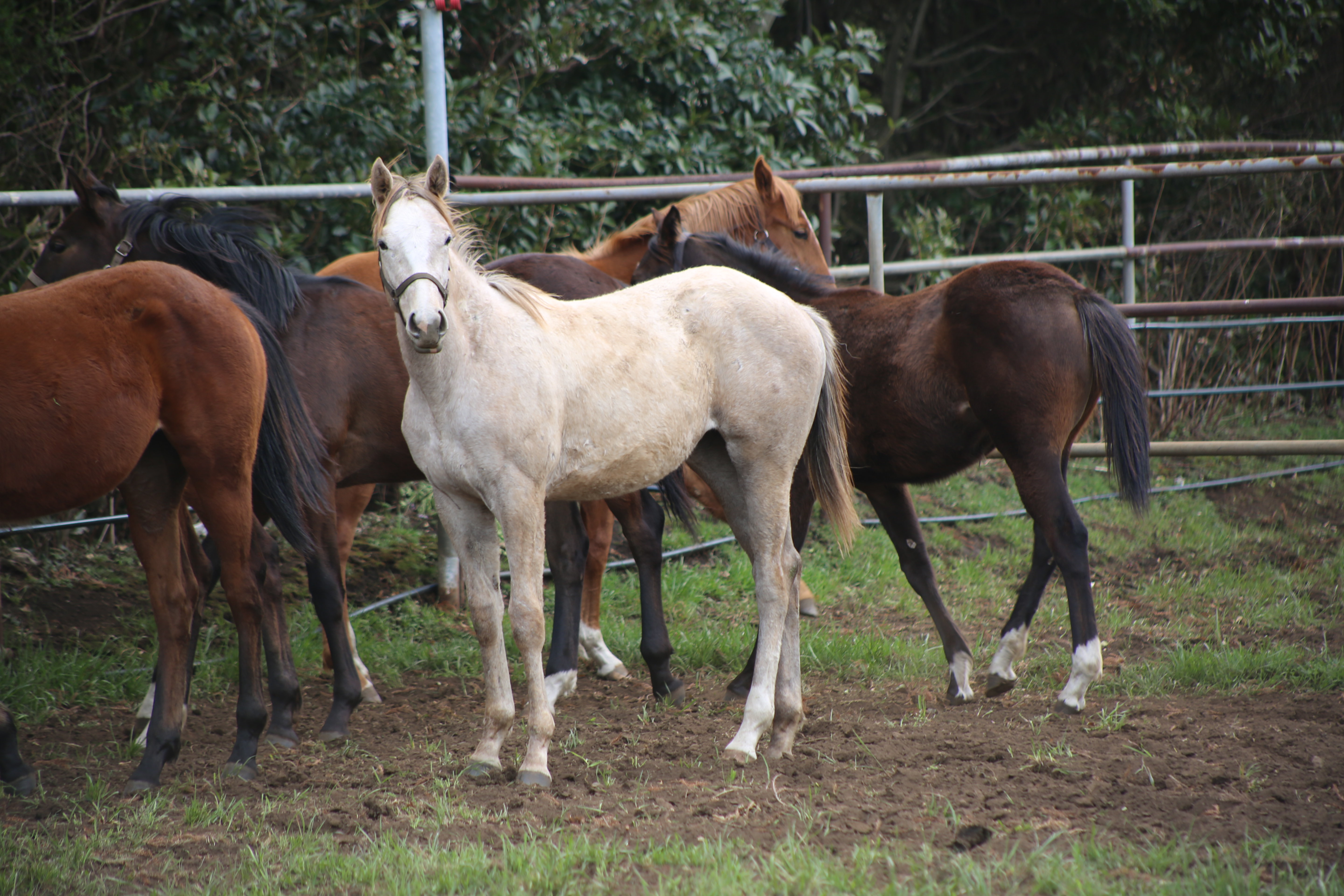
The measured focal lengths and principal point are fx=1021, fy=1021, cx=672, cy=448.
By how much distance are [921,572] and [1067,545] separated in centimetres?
71

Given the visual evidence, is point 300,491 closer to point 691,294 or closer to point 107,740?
point 107,740

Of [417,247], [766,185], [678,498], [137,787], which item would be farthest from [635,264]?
[137,787]

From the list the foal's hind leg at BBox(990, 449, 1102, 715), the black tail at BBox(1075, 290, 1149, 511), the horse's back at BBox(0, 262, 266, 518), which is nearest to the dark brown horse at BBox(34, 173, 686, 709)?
the horse's back at BBox(0, 262, 266, 518)

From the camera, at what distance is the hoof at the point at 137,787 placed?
10.2 feet

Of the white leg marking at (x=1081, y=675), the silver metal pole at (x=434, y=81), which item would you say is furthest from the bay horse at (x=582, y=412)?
the silver metal pole at (x=434, y=81)

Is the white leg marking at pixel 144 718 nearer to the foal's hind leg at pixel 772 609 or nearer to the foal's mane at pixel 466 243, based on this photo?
the foal's mane at pixel 466 243

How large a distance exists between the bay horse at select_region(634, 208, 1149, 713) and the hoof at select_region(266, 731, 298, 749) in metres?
1.64

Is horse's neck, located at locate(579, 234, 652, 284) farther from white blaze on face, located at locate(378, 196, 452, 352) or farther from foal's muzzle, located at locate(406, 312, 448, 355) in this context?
foal's muzzle, located at locate(406, 312, 448, 355)

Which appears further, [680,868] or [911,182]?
[911,182]

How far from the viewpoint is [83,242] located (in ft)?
13.1

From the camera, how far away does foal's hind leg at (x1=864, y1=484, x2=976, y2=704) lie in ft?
13.1

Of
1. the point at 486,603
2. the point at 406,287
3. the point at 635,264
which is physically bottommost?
the point at 486,603

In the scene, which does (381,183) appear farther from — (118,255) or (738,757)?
(738,757)

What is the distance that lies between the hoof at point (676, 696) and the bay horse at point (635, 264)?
441 mm
